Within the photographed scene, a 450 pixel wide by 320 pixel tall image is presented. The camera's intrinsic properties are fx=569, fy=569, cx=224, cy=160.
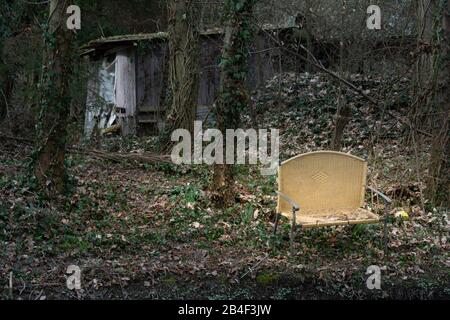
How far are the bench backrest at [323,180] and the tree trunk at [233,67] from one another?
1.31 metres

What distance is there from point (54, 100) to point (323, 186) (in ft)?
12.0

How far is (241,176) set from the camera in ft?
31.2

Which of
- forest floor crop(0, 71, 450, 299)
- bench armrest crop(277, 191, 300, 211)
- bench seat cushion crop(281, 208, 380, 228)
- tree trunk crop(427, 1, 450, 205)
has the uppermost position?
tree trunk crop(427, 1, 450, 205)

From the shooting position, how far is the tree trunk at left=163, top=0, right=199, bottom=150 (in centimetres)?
1141

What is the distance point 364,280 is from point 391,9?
368 inches

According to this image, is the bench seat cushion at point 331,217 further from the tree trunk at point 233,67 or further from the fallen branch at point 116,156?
the fallen branch at point 116,156

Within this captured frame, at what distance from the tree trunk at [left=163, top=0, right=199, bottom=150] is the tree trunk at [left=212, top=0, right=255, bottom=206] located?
136 inches

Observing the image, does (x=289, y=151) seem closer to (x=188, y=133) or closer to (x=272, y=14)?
(x=188, y=133)

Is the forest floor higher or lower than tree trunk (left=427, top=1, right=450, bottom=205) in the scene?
lower

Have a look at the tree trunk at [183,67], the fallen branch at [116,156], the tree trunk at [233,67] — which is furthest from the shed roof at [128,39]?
the tree trunk at [233,67]

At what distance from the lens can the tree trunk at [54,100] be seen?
7.38m

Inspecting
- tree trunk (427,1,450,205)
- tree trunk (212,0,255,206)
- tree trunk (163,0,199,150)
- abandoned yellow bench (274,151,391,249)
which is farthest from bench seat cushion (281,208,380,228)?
tree trunk (163,0,199,150)

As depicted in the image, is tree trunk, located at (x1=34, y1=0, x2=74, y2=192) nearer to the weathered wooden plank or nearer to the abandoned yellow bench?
the abandoned yellow bench

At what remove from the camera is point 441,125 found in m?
8.05
